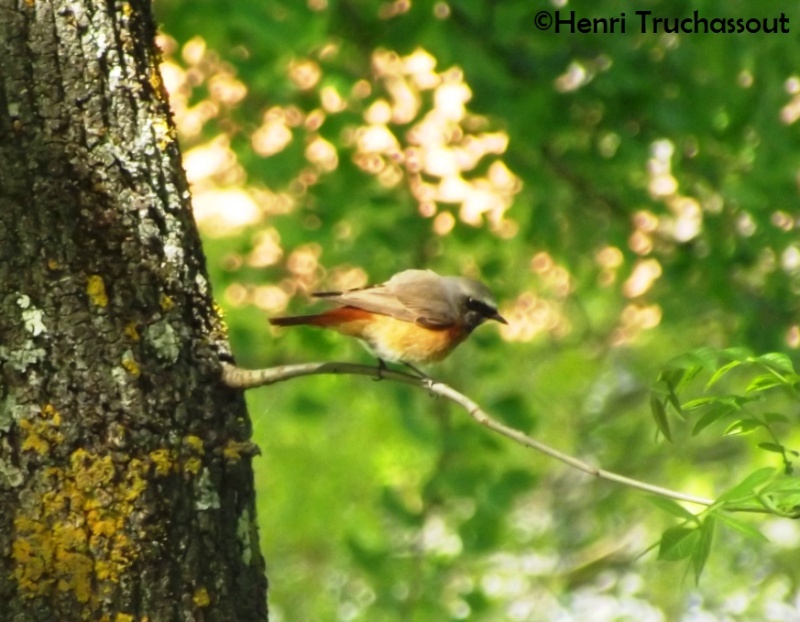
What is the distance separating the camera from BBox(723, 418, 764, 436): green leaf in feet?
7.06

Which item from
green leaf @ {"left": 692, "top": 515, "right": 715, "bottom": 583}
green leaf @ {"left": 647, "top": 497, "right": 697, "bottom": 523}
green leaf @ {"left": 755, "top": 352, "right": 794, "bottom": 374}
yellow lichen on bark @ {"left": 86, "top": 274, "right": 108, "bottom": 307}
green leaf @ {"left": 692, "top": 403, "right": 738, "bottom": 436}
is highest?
yellow lichen on bark @ {"left": 86, "top": 274, "right": 108, "bottom": 307}

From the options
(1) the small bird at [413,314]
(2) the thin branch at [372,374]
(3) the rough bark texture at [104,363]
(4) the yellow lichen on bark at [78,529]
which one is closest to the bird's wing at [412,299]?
(1) the small bird at [413,314]

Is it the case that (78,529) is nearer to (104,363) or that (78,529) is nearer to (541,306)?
(104,363)

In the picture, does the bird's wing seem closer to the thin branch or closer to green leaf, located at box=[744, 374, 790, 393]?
the thin branch

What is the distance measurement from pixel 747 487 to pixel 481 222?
154 inches

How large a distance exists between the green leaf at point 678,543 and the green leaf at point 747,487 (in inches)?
3.2

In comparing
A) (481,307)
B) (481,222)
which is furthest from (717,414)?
(481,222)

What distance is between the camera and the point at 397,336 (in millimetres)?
4285

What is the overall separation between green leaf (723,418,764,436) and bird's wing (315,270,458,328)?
6.56 ft

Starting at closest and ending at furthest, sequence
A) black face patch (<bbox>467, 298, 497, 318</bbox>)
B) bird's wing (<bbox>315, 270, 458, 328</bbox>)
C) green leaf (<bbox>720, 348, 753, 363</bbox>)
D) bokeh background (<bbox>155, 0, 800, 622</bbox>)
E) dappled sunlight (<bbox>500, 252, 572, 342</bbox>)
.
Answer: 1. green leaf (<bbox>720, 348, 753, 363</bbox>)
2. bird's wing (<bbox>315, 270, 458, 328</bbox>)
3. black face patch (<bbox>467, 298, 497, 318</bbox>)
4. bokeh background (<bbox>155, 0, 800, 622</bbox>)
5. dappled sunlight (<bbox>500, 252, 572, 342</bbox>)

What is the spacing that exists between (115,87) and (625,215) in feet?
12.2

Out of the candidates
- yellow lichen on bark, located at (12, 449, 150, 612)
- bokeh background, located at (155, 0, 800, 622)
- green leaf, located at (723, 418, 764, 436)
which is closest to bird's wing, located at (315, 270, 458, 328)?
bokeh background, located at (155, 0, 800, 622)

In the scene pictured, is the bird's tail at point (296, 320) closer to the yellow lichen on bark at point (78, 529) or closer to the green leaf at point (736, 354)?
the yellow lichen on bark at point (78, 529)

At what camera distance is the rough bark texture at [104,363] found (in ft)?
7.14
